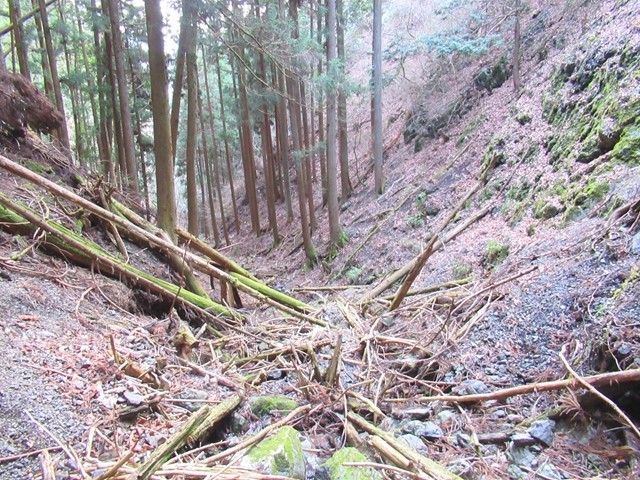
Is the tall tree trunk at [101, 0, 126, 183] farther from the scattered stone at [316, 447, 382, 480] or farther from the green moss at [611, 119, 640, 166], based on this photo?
the green moss at [611, 119, 640, 166]

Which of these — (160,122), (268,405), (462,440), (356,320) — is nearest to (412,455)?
(462,440)

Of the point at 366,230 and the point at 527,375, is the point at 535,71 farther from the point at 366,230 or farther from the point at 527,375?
the point at 527,375

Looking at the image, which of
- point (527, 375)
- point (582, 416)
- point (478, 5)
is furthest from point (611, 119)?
point (478, 5)

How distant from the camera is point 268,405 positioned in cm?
352

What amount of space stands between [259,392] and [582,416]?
8.54 ft

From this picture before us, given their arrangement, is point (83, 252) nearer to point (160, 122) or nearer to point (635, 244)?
point (160, 122)

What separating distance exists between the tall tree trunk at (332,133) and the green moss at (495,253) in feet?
21.8

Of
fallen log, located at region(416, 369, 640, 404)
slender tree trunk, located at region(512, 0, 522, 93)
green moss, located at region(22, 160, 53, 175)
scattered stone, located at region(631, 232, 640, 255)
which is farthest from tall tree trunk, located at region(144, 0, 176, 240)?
slender tree trunk, located at region(512, 0, 522, 93)

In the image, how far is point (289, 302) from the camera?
6941 mm

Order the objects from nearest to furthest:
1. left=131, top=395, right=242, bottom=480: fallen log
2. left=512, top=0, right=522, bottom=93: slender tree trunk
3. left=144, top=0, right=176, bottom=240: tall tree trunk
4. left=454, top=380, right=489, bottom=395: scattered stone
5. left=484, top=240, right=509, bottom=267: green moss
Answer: left=131, top=395, right=242, bottom=480: fallen log → left=454, top=380, right=489, bottom=395: scattered stone → left=144, top=0, right=176, bottom=240: tall tree trunk → left=484, top=240, right=509, bottom=267: green moss → left=512, top=0, right=522, bottom=93: slender tree trunk

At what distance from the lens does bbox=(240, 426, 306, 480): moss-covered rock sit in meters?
2.43

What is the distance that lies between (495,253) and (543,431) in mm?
4342

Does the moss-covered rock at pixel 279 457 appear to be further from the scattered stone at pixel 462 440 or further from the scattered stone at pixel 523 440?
the scattered stone at pixel 523 440

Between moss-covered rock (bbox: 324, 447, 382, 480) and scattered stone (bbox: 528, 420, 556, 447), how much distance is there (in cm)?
116
